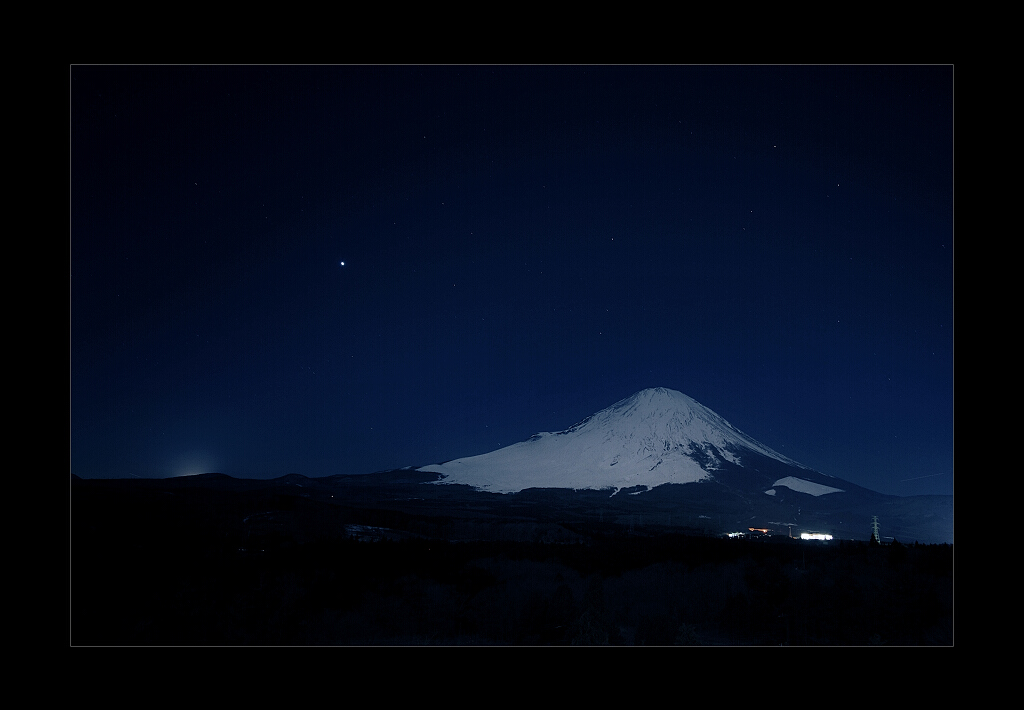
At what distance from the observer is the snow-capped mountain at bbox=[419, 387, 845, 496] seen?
155 ft

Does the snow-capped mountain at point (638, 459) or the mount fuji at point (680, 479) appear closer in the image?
the mount fuji at point (680, 479)

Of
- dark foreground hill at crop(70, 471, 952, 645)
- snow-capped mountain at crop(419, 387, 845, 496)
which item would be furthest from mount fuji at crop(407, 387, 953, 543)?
dark foreground hill at crop(70, 471, 952, 645)

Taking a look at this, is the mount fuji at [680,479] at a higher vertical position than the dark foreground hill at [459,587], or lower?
lower

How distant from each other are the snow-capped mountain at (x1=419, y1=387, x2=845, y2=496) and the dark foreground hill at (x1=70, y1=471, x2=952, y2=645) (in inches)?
989

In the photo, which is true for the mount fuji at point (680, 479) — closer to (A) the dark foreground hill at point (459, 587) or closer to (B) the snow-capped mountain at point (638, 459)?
(B) the snow-capped mountain at point (638, 459)

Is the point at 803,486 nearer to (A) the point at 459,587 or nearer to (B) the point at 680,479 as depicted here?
(B) the point at 680,479

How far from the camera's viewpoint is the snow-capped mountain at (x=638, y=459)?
4716cm

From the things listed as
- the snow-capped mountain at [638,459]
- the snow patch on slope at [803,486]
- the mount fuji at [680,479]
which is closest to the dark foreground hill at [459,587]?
the mount fuji at [680,479]

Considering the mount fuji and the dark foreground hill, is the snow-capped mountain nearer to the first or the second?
the mount fuji

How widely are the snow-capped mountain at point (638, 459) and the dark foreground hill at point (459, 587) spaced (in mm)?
25111

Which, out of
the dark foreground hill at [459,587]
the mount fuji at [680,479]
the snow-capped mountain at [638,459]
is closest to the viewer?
the dark foreground hill at [459,587]

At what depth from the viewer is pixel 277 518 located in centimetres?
1956
